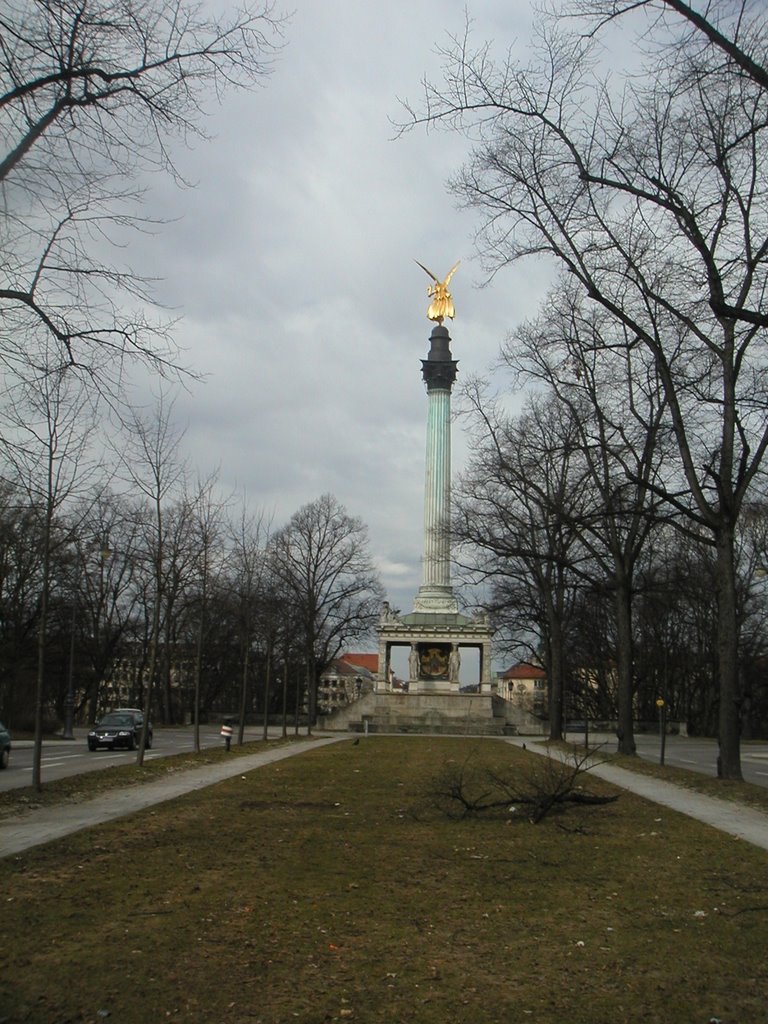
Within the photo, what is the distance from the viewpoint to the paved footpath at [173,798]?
1066 cm

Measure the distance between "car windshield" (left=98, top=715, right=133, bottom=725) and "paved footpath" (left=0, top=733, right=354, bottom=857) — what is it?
12.0m

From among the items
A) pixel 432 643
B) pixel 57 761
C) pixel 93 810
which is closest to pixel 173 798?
pixel 93 810

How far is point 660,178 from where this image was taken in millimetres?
16391

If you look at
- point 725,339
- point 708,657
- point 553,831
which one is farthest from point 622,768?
point 708,657

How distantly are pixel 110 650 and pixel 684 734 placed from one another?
34.9 meters

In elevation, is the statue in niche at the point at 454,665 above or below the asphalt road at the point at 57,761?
above

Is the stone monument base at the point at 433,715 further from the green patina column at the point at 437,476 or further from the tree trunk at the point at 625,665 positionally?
the tree trunk at the point at 625,665

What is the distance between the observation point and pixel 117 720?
3175 cm

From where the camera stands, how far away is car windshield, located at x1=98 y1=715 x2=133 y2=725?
103 ft

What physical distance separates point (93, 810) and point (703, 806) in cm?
901

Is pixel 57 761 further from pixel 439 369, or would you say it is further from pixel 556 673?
pixel 439 369

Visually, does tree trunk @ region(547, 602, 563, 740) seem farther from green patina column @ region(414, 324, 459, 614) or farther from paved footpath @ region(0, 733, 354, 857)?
green patina column @ region(414, 324, 459, 614)

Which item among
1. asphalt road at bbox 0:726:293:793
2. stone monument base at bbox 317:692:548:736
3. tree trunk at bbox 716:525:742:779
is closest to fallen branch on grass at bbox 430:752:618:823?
tree trunk at bbox 716:525:742:779

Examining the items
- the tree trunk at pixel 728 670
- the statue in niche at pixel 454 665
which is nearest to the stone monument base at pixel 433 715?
the statue in niche at pixel 454 665
